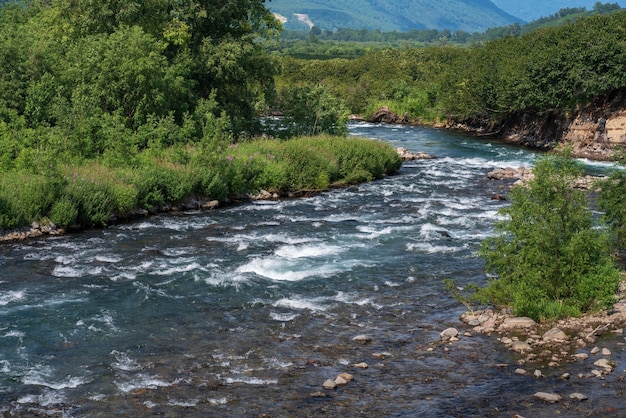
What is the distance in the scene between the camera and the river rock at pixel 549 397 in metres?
13.1

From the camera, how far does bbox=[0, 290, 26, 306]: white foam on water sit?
18.4 metres

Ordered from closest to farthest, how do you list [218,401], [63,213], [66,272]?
[218,401]
[66,272]
[63,213]

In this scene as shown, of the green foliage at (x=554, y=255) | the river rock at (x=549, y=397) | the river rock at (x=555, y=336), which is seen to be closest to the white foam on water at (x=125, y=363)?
the river rock at (x=549, y=397)

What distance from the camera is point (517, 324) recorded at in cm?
1669

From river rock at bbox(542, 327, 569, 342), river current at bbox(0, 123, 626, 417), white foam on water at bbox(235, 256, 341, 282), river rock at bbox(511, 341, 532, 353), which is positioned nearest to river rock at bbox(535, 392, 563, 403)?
river current at bbox(0, 123, 626, 417)

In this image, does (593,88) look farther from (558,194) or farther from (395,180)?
(558,194)

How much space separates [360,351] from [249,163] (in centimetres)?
1903

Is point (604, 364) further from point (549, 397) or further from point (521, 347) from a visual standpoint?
point (549, 397)

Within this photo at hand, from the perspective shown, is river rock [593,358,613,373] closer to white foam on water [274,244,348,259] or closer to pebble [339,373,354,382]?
pebble [339,373,354,382]

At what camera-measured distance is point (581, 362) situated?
14.7 metres

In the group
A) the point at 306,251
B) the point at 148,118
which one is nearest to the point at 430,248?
the point at 306,251

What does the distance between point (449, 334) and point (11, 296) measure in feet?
36.4

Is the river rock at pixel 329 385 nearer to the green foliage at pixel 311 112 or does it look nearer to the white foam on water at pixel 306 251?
the white foam on water at pixel 306 251

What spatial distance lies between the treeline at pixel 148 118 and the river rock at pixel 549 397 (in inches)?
707
